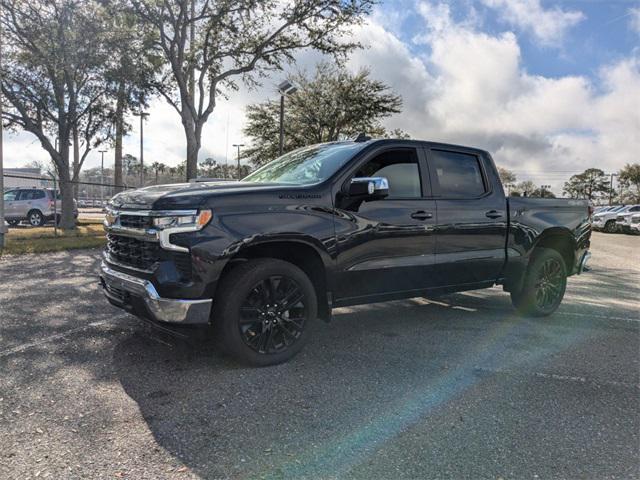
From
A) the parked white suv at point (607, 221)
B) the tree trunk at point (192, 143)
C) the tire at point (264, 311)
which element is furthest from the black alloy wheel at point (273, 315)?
the parked white suv at point (607, 221)

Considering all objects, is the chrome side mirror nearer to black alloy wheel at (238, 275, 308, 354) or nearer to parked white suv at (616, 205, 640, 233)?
black alloy wheel at (238, 275, 308, 354)

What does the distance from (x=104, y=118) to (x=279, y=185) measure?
62.4 ft

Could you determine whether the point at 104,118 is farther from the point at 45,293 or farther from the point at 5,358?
the point at 5,358

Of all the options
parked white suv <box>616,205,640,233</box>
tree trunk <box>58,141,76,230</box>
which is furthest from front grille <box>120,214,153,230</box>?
parked white suv <box>616,205,640,233</box>

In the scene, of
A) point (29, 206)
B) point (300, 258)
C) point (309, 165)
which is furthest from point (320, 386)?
point (29, 206)

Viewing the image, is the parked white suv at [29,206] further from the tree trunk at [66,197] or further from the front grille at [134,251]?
the front grille at [134,251]

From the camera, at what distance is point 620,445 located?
9.87 feet

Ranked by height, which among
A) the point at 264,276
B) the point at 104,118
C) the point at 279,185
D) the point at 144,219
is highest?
the point at 104,118

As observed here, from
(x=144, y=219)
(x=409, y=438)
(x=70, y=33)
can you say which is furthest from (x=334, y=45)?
(x=409, y=438)

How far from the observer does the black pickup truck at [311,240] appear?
3.70 m

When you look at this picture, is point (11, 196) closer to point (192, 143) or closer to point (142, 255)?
point (192, 143)

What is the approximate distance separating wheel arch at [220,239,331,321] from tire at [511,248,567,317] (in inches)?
110

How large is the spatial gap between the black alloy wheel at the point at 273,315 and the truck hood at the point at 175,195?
0.77m

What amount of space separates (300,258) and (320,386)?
1131mm
